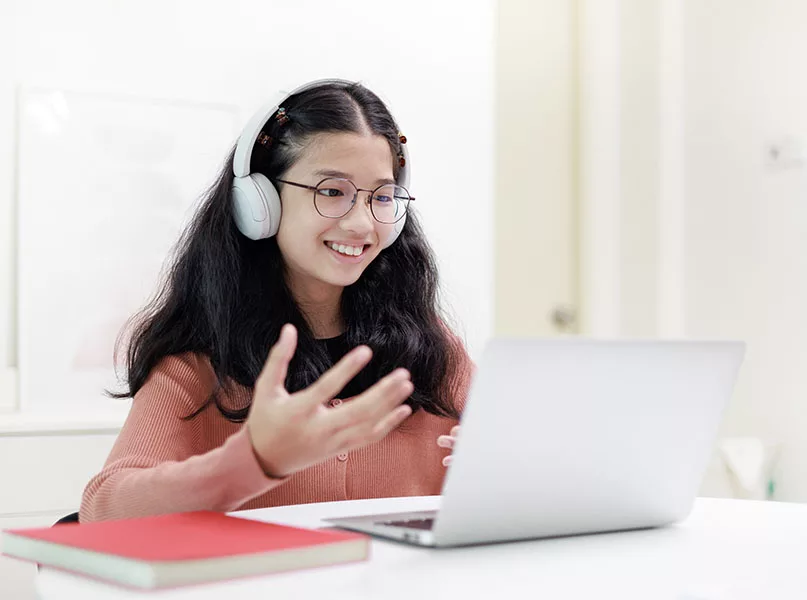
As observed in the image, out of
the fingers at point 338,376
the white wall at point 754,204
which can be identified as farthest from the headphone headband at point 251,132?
the white wall at point 754,204

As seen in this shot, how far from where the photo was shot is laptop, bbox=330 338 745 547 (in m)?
0.87

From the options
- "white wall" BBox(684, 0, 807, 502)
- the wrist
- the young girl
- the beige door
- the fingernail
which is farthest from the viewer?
the beige door

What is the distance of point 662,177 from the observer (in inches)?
136

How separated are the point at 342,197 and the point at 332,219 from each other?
0.15ft

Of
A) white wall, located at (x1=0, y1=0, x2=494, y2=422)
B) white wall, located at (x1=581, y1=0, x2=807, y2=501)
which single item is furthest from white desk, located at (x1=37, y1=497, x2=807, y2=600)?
white wall, located at (x1=581, y1=0, x2=807, y2=501)

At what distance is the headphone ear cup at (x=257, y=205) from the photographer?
158 cm

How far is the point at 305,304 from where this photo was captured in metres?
1.69

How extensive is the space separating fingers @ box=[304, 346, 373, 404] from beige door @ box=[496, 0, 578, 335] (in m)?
2.66

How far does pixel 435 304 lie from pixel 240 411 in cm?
49

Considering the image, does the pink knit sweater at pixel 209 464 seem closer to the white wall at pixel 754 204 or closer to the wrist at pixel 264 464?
the wrist at pixel 264 464

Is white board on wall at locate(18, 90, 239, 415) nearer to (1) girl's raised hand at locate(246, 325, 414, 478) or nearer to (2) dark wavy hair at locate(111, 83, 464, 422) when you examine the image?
(2) dark wavy hair at locate(111, 83, 464, 422)

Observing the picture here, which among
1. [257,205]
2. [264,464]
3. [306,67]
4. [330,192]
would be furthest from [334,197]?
[306,67]

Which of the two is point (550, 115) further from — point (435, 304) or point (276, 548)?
point (276, 548)

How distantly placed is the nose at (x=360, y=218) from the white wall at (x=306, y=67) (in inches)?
52.5
